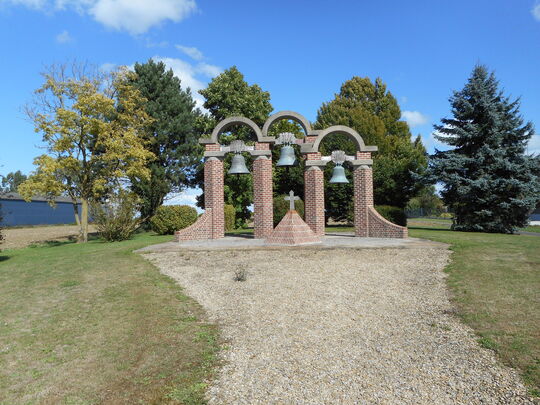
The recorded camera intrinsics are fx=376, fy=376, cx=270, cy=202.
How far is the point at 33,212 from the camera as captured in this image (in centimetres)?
4394

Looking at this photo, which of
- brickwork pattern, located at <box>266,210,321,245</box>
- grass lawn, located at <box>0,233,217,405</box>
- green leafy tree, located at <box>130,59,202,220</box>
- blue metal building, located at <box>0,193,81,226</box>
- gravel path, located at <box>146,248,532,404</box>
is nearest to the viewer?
gravel path, located at <box>146,248,532,404</box>

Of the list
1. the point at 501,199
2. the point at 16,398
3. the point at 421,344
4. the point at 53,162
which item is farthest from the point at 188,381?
the point at 501,199

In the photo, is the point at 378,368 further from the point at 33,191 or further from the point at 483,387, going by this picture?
the point at 33,191

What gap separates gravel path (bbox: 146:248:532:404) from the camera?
352 cm

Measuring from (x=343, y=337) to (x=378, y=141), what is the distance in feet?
89.1

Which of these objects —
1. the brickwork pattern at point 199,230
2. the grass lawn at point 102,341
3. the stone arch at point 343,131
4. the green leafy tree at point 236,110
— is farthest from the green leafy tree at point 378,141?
the grass lawn at point 102,341

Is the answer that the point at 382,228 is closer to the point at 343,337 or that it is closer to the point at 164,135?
the point at 343,337

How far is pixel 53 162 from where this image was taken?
18.6 meters

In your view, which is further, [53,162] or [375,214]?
[53,162]

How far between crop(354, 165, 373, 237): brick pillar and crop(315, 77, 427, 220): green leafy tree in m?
8.29

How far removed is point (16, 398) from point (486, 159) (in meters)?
21.2

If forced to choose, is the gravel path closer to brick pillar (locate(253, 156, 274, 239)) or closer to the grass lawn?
the grass lawn

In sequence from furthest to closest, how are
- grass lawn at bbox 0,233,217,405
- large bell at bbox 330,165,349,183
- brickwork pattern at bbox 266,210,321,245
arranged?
large bell at bbox 330,165,349,183 → brickwork pattern at bbox 266,210,321,245 → grass lawn at bbox 0,233,217,405

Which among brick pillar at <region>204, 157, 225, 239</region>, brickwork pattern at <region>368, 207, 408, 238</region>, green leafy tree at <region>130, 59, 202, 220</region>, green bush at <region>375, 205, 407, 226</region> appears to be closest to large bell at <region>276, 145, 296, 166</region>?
brick pillar at <region>204, 157, 225, 239</region>
